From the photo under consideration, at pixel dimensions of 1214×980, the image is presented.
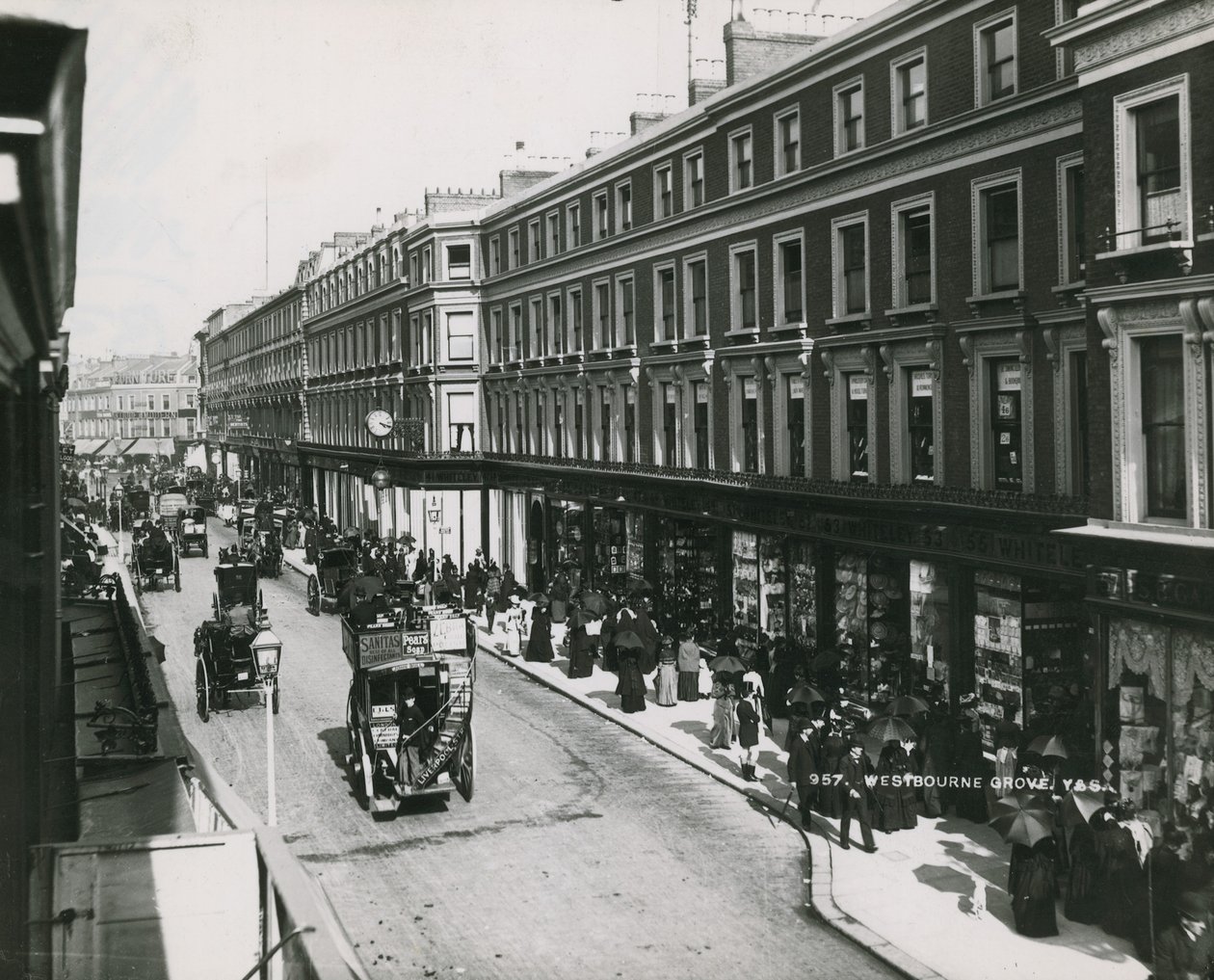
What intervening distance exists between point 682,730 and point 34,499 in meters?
15.8

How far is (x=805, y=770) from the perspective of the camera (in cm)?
1656

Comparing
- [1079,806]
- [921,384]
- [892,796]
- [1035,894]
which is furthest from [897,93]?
[1035,894]

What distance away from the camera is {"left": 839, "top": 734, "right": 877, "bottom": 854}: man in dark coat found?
15555 mm

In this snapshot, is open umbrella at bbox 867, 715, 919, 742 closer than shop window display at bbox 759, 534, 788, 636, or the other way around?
open umbrella at bbox 867, 715, 919, 742

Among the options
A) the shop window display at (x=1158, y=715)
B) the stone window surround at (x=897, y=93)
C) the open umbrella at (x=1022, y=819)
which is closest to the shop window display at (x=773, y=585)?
the stone window surround at (x=897, y=93)

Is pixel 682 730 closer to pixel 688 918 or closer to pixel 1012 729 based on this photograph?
pixel 1012 729

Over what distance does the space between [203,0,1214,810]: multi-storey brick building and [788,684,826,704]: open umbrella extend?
363cm

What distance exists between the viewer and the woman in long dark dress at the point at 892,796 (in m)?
16.4

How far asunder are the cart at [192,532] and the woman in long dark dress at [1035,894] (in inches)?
1708

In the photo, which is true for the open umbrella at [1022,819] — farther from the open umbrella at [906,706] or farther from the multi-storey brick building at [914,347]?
the open umbrella at [906,706]

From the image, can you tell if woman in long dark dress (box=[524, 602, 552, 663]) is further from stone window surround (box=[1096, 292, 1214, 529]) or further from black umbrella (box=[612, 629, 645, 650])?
stone window surround (box=[1096, 292, 1214, 529])

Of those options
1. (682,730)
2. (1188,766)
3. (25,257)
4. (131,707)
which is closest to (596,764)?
(682,730)

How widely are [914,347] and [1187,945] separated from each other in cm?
1362

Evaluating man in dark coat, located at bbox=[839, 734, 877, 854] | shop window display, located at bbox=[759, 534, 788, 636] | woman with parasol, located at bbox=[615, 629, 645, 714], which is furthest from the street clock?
man in dark coat, located at bbox=[839, 734, 877, 854]
